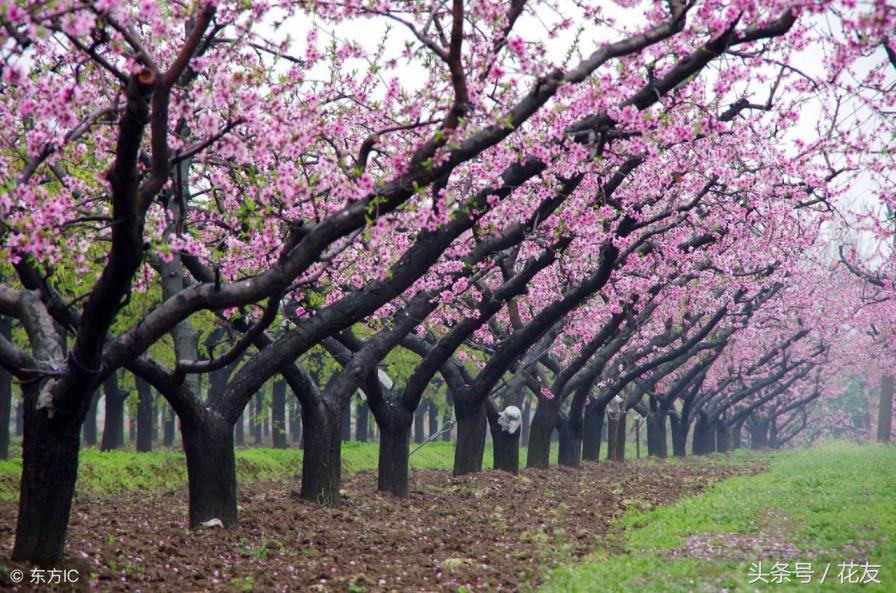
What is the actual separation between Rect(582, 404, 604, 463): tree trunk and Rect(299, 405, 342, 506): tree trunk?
22.2m

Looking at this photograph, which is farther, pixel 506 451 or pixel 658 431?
pixel 658 431

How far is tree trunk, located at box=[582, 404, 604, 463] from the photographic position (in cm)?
3847

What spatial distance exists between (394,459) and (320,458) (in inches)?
125

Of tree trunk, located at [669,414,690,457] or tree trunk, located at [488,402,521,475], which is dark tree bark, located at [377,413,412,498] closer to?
tree trunk, located at [488,402,521,475]

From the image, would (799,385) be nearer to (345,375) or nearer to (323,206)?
(345,375)

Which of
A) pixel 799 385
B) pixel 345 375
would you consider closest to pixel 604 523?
pixel 345 375

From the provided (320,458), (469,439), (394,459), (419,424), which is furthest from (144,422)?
(419,424)

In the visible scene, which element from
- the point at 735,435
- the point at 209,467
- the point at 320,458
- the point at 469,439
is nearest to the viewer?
the point at 209,467

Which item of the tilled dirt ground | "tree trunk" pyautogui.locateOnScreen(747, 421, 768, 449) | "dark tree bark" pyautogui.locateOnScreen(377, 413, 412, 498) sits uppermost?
"dark tree bark" pyautogui.locateOnScreen(377, 413, 412, 498)

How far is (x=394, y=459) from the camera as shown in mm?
20578

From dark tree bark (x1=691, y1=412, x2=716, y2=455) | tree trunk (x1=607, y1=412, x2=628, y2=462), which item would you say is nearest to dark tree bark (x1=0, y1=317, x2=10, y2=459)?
tree trunk (x1=607, y1=412, x2=628, y2=462)

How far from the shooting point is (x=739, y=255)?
26.8 meters

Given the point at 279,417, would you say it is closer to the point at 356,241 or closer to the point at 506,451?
the point at 506,451

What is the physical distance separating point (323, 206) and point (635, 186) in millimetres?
7457
